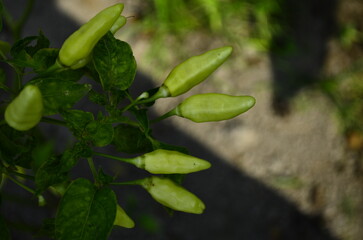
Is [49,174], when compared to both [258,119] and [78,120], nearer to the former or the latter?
[78,120]

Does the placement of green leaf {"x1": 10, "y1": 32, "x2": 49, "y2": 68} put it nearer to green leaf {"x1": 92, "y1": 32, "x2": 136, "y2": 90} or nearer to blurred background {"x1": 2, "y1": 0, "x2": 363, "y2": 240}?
green leaf {"x1": 92, "y1": 32, "x2": 136, "y2": 90}

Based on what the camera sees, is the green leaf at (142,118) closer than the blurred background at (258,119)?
Yes

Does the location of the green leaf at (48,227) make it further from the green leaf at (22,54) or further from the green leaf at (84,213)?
the green leaf at (22,54)

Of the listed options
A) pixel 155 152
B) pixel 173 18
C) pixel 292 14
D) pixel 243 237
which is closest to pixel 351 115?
pixel 292 14

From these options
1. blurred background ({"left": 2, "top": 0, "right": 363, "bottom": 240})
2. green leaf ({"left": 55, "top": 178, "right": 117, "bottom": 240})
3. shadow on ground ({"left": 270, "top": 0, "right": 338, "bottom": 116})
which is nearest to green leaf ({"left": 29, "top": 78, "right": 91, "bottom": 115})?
green leaf ({"left": 55, "top": 178, "right": 117, "bottom": 240})

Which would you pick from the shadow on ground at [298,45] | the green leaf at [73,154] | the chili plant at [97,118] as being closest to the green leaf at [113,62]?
the chili plant at [97,118]

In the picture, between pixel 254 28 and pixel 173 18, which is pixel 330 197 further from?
pixel 173 18
